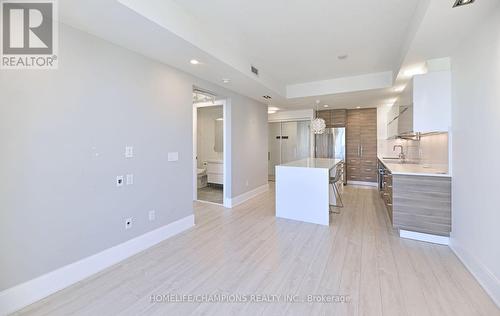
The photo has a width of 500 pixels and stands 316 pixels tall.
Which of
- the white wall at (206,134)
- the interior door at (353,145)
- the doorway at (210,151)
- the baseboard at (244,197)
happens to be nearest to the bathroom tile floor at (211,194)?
the doorway at (210,151)

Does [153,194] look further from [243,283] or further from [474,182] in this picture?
[474,182]

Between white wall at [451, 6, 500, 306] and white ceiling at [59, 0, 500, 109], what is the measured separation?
27cm

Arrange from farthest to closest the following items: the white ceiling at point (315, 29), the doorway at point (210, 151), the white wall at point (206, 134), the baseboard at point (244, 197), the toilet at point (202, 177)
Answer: the white wall at point (206, 134), the toilet at point (202, 177), the doorway at point (210, 151), the baseboard at point (244, 197), the white ceiling at point (315, 29)

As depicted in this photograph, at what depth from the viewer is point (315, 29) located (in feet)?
9.29

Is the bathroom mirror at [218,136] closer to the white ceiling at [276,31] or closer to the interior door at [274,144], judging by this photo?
the interior door at [274,144]

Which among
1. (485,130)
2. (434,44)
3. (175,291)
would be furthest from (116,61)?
(485,130)

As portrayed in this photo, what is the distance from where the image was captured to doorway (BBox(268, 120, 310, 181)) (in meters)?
7.50

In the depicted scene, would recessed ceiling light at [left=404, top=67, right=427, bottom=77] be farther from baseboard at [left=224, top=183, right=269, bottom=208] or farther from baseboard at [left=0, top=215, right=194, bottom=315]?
baseboard at [left=0, top=215, right=194, bottom=315]

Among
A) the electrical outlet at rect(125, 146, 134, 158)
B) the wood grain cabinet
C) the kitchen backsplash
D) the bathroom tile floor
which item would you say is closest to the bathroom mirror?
the bathroom tile floor

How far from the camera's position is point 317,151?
736cm

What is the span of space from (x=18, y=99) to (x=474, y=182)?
412 centimetres

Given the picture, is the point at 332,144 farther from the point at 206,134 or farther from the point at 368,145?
the point at 206,134

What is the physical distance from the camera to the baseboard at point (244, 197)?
15.6ft

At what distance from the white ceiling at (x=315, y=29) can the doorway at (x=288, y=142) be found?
3.44 metres
